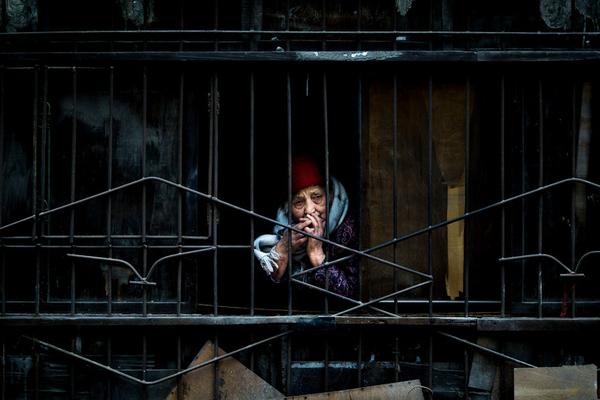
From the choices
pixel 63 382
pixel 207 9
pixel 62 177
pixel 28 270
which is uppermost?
pixel 207 9

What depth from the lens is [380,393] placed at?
5332 mm

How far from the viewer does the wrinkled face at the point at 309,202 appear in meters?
5.56

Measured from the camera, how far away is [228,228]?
18.3ft

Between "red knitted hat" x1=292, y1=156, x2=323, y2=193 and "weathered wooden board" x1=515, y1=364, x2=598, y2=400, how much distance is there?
5.67 feet

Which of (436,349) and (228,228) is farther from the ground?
(228,228)

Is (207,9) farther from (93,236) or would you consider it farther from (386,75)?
(93,236)

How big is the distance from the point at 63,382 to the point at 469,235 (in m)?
2.72

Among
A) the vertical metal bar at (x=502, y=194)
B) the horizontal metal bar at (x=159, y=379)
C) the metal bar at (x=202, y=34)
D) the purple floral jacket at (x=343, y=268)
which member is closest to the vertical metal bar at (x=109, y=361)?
the horizontal metal bar at (x=159, y=379)

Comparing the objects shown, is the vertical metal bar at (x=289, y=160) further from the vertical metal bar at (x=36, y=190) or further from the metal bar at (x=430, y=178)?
the vertical metal bar at (x=36, y=190)

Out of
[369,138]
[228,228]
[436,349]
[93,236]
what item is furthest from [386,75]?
[93,236]

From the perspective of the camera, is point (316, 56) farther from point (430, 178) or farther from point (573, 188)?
point (573, 188)

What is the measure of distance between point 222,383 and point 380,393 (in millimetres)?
982

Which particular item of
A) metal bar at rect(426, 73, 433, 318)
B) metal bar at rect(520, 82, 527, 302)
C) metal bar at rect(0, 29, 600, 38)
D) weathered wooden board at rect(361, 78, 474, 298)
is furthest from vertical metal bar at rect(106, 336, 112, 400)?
metal bar at rect(520, 82, 527, 302)

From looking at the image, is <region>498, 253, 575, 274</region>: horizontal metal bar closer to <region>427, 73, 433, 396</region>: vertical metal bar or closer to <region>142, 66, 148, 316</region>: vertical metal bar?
<region>427, 73, 433, 396</region>: vertical metal bar
